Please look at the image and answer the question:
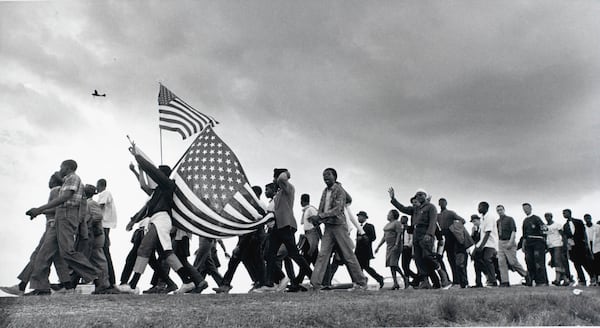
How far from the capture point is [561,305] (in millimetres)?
7922

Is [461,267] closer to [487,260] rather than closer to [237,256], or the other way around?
[487,260]

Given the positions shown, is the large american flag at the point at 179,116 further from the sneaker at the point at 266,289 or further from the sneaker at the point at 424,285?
the sneaker at the point at 424,285

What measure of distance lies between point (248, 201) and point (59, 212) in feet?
10.5

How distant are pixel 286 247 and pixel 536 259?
7101 millimetres

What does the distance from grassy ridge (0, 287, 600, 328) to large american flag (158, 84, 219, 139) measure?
452cm

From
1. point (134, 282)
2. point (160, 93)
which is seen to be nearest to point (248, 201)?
point (134, 282)

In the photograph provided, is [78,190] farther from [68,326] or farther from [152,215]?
[68,326]

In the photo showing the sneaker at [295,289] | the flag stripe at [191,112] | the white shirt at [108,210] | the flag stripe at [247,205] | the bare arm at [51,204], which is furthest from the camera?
the flag stripe at [191,112]

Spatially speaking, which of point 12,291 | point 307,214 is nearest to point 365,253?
point 307,214

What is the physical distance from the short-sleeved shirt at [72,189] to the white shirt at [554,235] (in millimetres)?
11654

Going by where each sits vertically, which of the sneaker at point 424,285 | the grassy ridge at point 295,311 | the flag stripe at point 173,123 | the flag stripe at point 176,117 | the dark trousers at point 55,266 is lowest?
the grassy ridge at point 295,311

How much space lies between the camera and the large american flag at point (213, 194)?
30.5 feet

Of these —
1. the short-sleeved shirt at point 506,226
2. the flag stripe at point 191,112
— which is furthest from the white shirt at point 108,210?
the short-sleeved shirt at point 506,226

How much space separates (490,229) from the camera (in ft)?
41.4
